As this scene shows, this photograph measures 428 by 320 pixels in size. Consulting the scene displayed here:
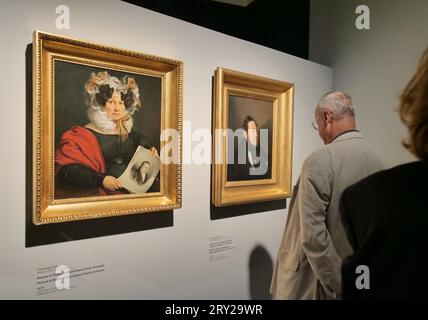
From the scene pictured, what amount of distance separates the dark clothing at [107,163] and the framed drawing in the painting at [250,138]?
398mm

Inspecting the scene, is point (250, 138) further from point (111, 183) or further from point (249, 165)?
point (111, 183)

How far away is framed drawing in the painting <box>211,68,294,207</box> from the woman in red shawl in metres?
0.41

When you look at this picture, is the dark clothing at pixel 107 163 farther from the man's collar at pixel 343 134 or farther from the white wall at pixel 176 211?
the man's collar at pixel 343 134

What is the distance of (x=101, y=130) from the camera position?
106 cm

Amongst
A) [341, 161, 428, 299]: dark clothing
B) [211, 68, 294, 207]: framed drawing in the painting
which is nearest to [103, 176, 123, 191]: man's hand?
[211, 68, 294, 207]: framed drawing in the painting

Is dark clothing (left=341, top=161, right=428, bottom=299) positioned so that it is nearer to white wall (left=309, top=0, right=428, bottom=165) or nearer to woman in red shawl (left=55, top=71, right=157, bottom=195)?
white wall (left=309, top=0, right=428, bottom=165)

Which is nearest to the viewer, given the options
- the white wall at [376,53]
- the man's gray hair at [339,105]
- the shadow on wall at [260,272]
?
the man's gray hair at [339,105]

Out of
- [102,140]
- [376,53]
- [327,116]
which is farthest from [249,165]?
[376,53]

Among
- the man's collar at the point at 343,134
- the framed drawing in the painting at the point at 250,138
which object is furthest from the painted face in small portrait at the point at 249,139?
the man's collar at the point at 343,134

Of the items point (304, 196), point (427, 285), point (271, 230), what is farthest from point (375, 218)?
point (271, 230)

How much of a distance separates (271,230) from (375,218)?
1.13m

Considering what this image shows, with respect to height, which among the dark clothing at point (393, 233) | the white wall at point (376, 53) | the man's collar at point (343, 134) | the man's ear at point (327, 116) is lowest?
the dark clothing at point (393, 233)

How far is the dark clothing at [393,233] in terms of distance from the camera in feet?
1.94
